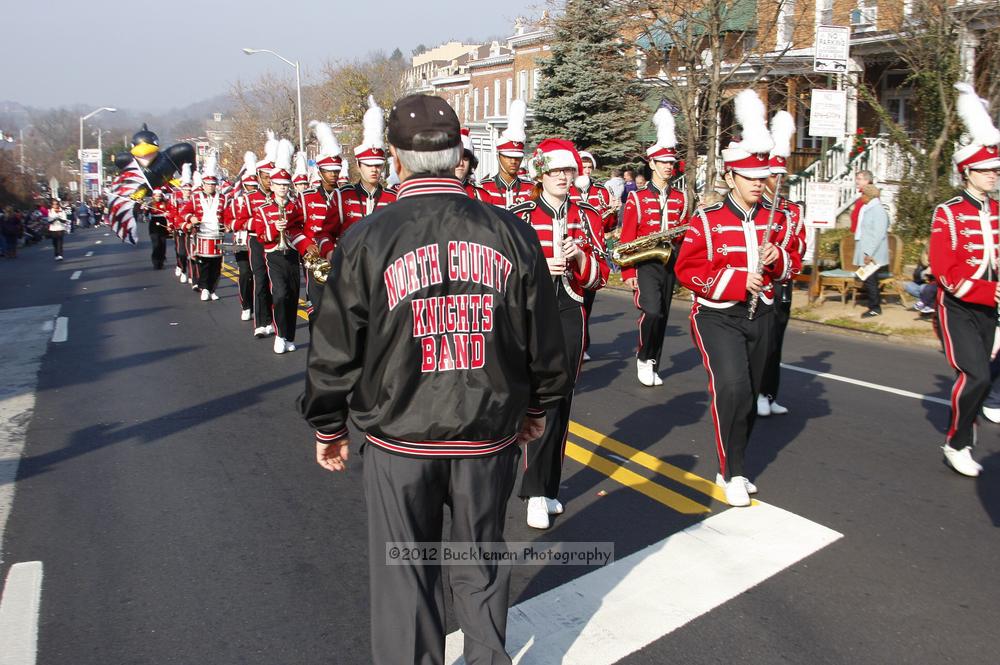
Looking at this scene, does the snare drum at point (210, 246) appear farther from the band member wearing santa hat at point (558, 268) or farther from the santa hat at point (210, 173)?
the band member wearing santa hat at point (558, 268)

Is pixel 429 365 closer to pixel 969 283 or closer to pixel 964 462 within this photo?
pixel 969 283

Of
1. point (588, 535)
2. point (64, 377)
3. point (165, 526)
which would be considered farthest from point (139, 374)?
point (588, 535)

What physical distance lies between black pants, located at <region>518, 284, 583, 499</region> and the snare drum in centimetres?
1221

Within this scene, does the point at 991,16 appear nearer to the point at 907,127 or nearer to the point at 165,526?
the point at 907,127

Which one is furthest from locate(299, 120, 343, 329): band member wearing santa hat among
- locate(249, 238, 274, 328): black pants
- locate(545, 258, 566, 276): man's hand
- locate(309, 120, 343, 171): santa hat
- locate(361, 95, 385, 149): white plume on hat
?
locate(545, 258, 566, 276): man's hand

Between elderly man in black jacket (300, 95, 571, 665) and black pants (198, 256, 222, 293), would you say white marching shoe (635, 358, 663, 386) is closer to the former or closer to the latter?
elderly man in black jacket (300, 95, 571, 665)

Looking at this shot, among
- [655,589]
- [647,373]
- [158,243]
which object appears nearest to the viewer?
[655,589]

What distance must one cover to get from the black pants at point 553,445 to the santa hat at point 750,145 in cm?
132

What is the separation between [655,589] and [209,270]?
13984mm

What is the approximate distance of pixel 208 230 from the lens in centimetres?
1645

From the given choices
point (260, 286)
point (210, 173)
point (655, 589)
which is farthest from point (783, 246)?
point (210, 173)

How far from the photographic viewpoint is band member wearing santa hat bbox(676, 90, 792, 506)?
5.57 meters

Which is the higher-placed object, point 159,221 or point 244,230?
point 159,221

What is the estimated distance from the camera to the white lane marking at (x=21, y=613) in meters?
3.94
